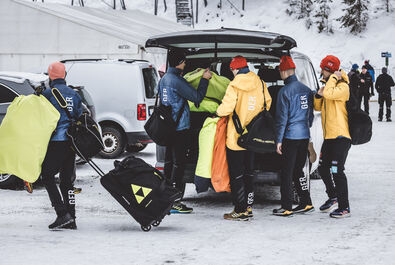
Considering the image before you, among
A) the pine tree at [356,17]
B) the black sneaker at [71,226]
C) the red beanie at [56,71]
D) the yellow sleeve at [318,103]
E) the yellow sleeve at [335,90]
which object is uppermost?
the pine tree at [356,17]

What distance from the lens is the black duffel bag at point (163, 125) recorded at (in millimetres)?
8258

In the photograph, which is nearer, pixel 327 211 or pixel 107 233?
pixel 107 233

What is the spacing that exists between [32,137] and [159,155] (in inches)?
84.1

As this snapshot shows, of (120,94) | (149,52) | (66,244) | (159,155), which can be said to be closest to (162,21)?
(149,52)

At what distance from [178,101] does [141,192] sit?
1550 mm

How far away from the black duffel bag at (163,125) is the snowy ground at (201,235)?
0.94m

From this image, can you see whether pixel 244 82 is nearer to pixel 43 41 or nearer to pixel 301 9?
pixel 43 41

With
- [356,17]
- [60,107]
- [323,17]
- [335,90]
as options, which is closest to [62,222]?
[60,107]

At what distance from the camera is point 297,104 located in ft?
26.5

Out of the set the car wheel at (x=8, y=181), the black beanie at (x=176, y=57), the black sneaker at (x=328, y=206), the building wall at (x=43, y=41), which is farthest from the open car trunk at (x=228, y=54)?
the building wall at (x=43, y=41)

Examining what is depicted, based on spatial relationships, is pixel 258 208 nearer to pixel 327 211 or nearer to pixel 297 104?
pixel 327 211

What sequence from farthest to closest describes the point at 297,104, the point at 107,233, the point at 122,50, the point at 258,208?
1. the point at 122,50
2. the point at 258,208
3. the point at 297,104
4. the point at 107,233

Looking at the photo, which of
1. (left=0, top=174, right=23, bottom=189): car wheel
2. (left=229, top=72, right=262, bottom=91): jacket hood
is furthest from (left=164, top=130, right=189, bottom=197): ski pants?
(left=0, top=174, right=23, bottom=189): car wheel

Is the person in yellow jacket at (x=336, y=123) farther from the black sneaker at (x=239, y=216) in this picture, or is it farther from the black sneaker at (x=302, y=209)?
the black sneaker at (x=239, y=216)
